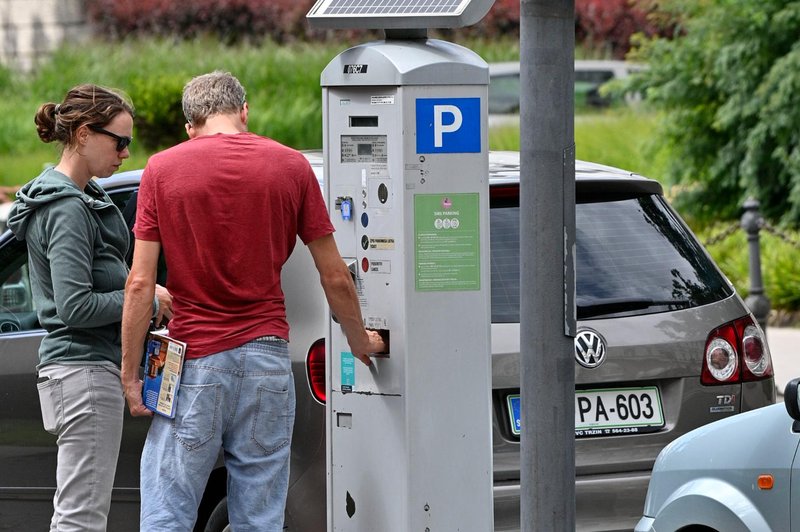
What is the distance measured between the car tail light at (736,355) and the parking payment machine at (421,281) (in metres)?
1.03

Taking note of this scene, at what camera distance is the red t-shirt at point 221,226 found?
4324mm

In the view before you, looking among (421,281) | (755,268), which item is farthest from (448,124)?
(755,268)

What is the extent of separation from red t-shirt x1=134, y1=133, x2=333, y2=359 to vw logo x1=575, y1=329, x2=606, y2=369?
46.5 inches

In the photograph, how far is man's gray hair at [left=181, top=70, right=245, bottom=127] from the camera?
4480mm

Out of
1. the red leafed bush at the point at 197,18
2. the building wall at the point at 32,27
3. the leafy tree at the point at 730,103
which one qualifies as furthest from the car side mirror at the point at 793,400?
the building wall at the point at 32,27

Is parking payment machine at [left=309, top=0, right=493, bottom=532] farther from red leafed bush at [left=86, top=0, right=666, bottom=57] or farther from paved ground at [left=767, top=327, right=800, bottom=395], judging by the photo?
red leafed bush at [left=86, top=0, right=666, bottom=57]

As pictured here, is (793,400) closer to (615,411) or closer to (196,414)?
(615,411)

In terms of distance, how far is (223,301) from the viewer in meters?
4.36

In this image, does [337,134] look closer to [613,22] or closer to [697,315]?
[697,315]

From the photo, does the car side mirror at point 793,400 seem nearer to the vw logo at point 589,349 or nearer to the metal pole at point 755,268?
the vw logo at point 589,349

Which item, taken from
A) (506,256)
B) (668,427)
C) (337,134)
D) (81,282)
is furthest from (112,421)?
(668,427)

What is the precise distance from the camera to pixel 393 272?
15.2 ft

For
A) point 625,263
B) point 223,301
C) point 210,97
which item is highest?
point 210,97

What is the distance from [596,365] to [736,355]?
632 millimetres
